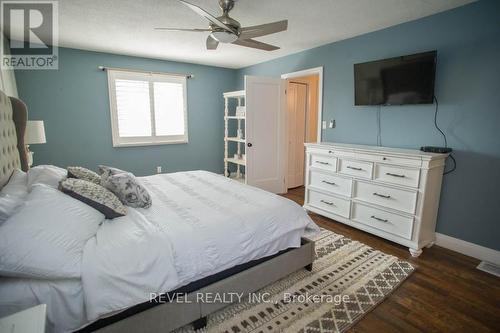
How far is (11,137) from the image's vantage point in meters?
2.14

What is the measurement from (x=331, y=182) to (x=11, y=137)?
3.44m

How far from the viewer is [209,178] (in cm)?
296

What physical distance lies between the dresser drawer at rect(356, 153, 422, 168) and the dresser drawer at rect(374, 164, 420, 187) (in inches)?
2.4

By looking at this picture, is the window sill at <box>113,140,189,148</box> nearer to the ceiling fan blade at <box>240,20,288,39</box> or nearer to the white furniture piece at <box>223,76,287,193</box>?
the white furniture piece at <box>223,76,287,193</box>

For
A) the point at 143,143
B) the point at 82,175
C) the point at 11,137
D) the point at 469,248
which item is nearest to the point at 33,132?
the point at 11,137

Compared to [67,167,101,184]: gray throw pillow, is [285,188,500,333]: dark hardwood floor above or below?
below

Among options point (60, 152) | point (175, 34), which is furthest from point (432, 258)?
point (60, 152)

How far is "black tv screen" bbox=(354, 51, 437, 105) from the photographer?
265cm

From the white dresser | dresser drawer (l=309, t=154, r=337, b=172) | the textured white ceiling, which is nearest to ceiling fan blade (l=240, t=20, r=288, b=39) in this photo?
the textured white ceiling

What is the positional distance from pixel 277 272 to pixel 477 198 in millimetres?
2271

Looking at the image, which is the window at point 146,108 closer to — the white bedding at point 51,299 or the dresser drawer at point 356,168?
the dresser drawer at point 356,168

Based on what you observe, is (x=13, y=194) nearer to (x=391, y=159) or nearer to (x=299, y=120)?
(x=391, y=159)

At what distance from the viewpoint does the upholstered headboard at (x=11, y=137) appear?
1847 mm

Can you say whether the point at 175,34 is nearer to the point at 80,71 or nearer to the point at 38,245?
the point at 80,71
